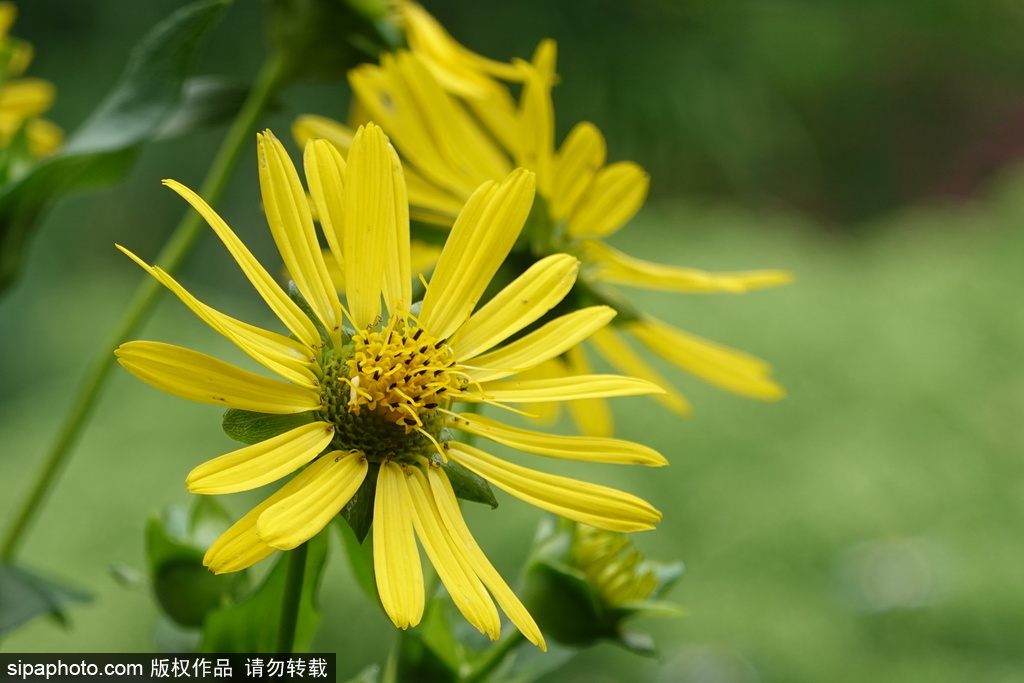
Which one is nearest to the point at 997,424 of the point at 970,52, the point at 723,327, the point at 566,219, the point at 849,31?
the point at 723,327

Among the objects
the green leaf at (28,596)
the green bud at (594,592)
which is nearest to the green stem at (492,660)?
the green bud at (594,592)

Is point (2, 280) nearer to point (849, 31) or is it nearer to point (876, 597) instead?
point (876, 597)

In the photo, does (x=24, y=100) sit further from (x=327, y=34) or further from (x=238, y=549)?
(x=238, y=549)

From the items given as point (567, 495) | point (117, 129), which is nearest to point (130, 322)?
point (117, 129)

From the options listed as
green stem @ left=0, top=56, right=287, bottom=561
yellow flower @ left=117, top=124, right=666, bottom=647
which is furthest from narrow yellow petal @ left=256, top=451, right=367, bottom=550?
green stem @ left=0, top=56, right=287, bottom=561

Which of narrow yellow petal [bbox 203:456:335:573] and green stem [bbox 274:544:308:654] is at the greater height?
narrow yellow petal [bbox 203:456:335:573]

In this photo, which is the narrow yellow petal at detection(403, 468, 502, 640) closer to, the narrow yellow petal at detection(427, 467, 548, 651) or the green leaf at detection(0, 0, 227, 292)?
the narrow yellow petal at detection(427, 467, 548, 651)
